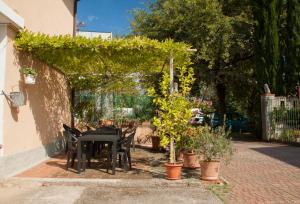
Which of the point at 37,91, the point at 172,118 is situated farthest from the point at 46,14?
the point at 172,118

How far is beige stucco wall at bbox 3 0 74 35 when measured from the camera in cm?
853

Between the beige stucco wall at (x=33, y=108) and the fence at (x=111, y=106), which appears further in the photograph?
the fence at (x=111, y=106)

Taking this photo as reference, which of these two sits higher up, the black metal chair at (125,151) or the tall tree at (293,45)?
the tall tree at (293,45)

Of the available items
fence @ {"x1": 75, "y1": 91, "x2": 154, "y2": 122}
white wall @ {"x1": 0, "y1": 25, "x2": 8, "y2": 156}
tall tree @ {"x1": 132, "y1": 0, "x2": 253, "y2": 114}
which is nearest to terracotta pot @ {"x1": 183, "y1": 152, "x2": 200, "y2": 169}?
white wall @ {"x1": 0, "y1": 25, "x2": 8, "y2": 156}

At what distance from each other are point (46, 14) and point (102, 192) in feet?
20.0

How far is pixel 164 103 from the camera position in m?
7.67

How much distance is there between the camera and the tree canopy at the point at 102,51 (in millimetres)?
7918

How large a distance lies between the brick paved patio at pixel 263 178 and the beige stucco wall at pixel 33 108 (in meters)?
4.72

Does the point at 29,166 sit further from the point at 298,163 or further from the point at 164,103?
the point at 298,163

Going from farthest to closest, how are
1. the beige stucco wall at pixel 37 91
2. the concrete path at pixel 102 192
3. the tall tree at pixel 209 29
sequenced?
1. the tall tree at pixel 209 29
2. the beige stucco wall at pixel 37 91
3. the concrete path at pixel 102 192

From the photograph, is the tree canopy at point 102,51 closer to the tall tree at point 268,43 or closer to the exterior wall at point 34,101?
the exterior wall at point 34,101

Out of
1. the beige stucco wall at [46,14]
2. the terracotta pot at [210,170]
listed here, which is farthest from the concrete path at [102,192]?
the beige stucco wall at [46,14]

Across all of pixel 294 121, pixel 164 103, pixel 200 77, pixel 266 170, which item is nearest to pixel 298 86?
pixel 294 121

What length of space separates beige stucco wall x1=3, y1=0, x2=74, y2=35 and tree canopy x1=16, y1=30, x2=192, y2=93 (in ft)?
2.53
